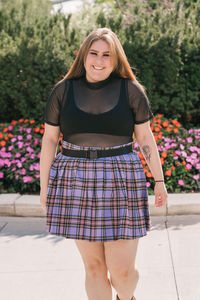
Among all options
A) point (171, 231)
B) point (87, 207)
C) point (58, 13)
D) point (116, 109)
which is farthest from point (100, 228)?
point (58, 13)

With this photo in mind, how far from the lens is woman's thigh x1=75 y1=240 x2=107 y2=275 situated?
227cm

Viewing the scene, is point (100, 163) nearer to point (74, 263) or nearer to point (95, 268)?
point (95, 268)

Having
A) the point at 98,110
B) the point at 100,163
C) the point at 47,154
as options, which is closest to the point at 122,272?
the point at 100,163

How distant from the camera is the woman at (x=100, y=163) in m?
2.18

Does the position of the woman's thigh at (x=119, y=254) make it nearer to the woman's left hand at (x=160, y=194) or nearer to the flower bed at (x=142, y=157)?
the woman's left hand at (x=160, y=194)

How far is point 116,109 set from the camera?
2.20 metres

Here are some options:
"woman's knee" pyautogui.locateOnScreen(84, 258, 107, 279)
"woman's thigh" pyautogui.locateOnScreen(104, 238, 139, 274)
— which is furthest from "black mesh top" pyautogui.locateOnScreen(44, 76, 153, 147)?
"woman's knee" pyautogui.locateOnScreen(84, 258, 107, 279)

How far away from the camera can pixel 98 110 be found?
2.20 meters

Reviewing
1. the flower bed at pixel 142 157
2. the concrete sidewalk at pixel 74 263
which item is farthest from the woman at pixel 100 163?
the flower bed at pixel 142 157

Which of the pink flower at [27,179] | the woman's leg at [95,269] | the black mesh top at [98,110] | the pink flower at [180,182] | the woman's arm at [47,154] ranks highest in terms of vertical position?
the black mesh top at [98,110]

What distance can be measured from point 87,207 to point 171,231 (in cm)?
202

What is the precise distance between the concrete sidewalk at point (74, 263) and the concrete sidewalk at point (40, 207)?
0.23 feet

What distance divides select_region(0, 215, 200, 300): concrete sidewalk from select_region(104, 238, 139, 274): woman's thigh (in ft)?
2.33

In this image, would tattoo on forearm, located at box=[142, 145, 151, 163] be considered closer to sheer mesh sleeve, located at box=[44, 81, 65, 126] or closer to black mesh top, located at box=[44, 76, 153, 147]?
black mesh top, located at box=[44, 76, 153, 147]
